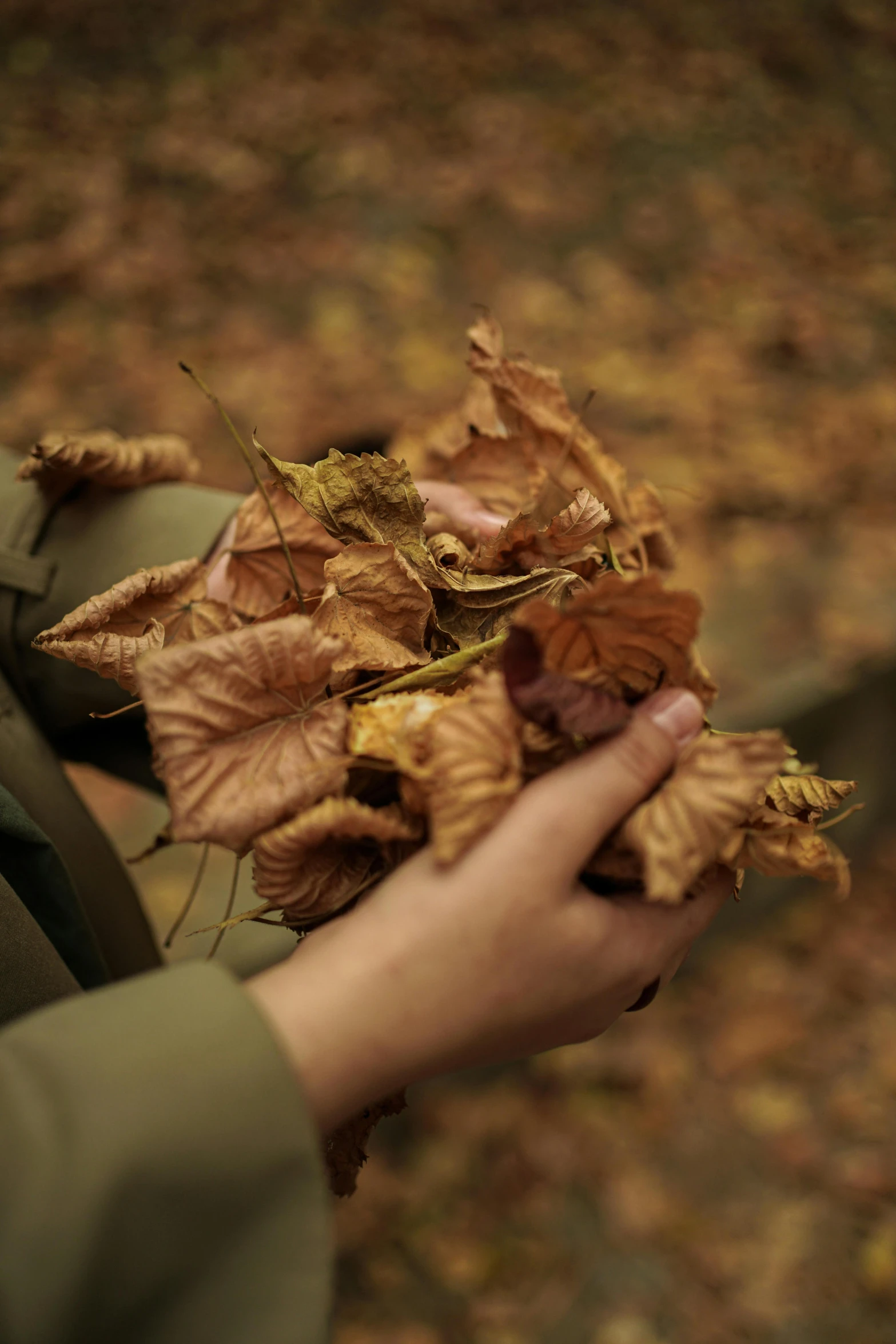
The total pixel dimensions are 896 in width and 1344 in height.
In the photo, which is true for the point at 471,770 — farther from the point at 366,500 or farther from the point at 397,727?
the point at 366,500

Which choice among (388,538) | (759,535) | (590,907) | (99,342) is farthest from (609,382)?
(590,907)

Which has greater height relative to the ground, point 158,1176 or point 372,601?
point 372,601

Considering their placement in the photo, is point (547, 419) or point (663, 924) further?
point (547, 419)

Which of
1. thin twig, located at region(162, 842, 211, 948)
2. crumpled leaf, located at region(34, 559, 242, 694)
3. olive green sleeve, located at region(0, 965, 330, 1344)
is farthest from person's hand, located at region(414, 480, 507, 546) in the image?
olive green sleeve, located at region(0, 965, 330, 1344)

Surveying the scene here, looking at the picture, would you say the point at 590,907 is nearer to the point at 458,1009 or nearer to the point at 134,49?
the point at 458,1009

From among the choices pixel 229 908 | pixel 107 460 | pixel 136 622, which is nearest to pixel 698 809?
pixel 229 908

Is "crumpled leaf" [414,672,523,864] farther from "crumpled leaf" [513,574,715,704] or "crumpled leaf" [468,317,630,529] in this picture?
"crumpled leaf" [468,317,630,529]
